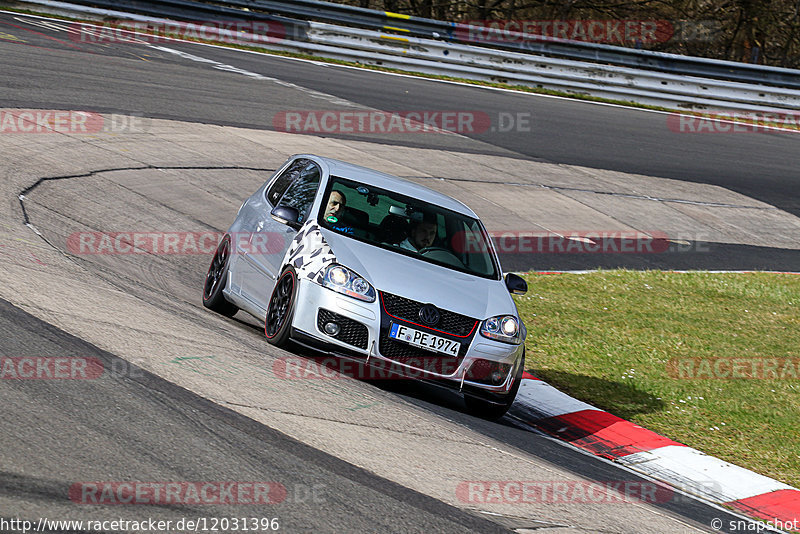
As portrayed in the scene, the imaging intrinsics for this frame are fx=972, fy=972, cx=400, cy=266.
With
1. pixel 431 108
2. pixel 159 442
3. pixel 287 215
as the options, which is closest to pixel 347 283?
pixel 287 215

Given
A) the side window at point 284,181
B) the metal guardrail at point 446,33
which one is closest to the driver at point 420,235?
the side window at point 284,181

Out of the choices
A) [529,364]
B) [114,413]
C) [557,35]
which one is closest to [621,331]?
[529,364]

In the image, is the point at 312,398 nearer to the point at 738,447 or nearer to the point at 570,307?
the point at 738,447

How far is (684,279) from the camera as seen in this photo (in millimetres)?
13930

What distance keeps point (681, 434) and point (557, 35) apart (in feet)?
78.6

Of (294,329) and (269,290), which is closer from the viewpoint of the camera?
(294,329)

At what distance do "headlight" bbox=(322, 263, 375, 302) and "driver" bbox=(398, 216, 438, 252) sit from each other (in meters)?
Answer: 0.91

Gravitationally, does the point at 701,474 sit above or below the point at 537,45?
below

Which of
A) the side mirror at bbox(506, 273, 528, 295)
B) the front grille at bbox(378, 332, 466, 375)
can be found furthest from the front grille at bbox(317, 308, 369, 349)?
the side mirror at bbox(506, 273, 528, 295)

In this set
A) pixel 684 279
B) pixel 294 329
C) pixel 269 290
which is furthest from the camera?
pixel 684 279

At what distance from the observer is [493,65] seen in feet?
83.1

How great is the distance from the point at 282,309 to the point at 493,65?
1899 cm

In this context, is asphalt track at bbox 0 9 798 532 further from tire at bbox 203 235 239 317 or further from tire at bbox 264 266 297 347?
tire at bbox 264 266 297 347

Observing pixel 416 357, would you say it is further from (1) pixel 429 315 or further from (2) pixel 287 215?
(2) pixel 287 215
